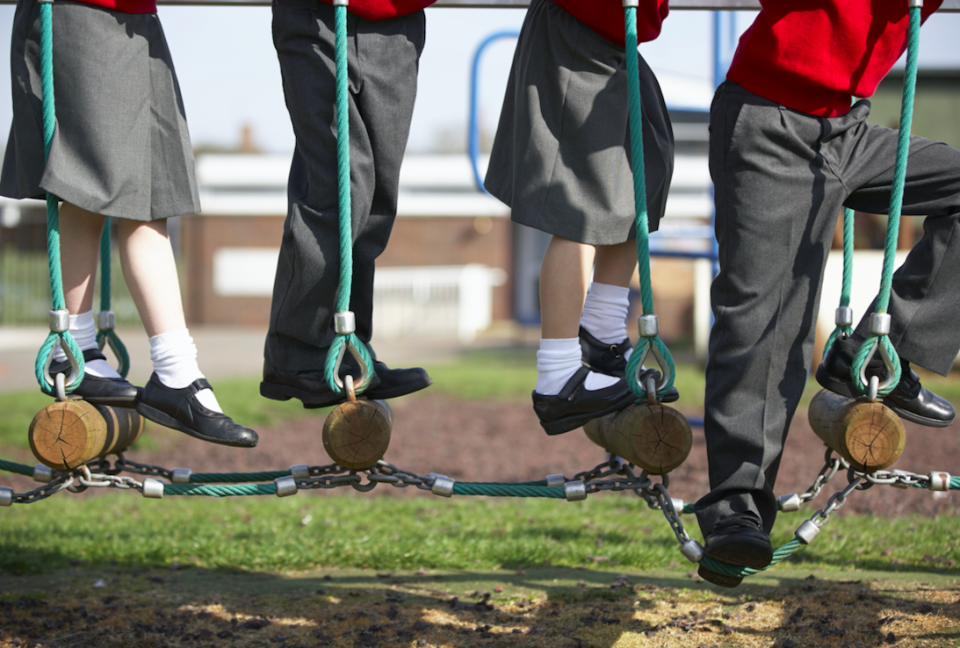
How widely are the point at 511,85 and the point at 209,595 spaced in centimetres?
199

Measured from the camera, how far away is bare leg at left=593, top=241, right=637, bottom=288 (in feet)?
8.48

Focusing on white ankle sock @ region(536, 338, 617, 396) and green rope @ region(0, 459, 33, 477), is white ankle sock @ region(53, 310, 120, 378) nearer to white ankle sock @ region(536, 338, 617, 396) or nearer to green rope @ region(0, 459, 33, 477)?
green rope @ region(0, 459, 33, 477)

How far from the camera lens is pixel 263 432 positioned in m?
6.77

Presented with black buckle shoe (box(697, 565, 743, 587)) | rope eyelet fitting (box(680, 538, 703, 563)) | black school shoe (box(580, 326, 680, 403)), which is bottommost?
black buckle shoe (box(697, 565, 743, 587))

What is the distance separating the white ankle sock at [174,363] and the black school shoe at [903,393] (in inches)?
68.6

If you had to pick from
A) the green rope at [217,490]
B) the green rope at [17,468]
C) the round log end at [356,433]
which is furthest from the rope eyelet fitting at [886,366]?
the green rope at [17,468]

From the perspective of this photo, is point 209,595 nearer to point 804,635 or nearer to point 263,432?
point 804,635

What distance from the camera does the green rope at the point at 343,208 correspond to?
2213 millimetres

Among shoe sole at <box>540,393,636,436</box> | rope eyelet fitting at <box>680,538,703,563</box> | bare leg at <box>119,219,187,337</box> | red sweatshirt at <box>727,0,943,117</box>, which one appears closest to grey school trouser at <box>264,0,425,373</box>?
bare leg at <box>119,219,187,337</box>

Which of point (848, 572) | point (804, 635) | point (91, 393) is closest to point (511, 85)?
point (91, 393)

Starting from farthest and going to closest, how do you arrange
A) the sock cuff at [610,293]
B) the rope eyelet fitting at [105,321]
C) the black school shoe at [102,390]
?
1. the rope eyelet fitting at [105,321]
2. the sock cuff at [610,293]
3. the black school shoe at [102,390]

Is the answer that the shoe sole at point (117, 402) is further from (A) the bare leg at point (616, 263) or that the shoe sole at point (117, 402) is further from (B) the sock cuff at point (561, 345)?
(A) the bare leg at point (616, 263)

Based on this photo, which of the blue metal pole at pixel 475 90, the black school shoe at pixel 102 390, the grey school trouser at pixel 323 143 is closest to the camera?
the grey school trouser at pixel 323 143

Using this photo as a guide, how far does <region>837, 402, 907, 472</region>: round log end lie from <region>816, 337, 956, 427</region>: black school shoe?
0.61 feet
